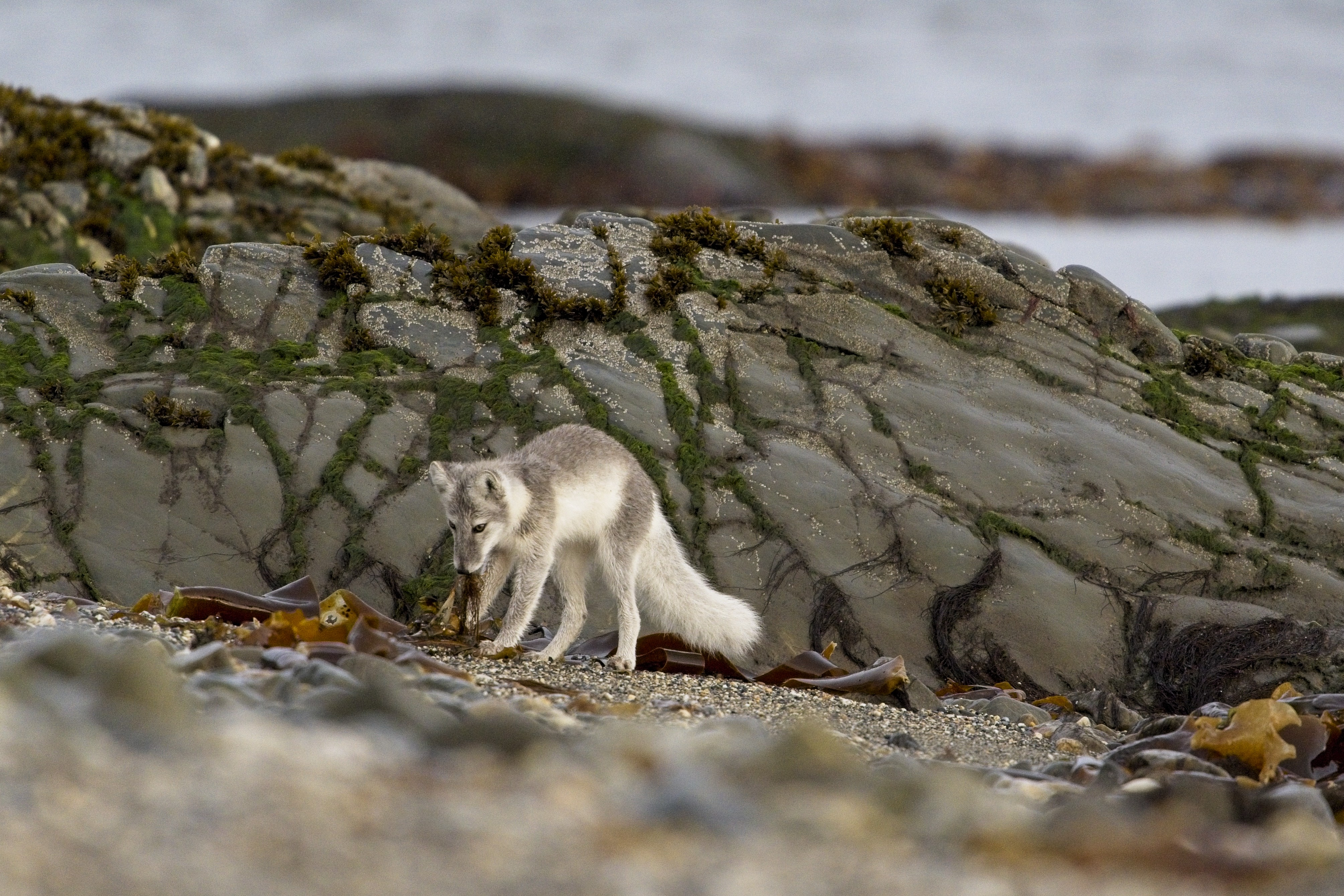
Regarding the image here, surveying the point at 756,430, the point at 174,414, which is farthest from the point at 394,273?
the point at 756,430

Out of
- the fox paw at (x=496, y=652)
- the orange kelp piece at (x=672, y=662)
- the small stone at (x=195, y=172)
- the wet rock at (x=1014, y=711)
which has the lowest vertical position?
the orange kelp piece at (x=672, y=662)

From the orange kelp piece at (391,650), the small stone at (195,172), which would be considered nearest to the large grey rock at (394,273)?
the orange kelp piece at (391,650)

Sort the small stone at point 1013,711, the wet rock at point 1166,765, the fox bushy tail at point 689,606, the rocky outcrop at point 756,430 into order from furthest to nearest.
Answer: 1. the rocky outcrop at point 756,430
2. the fox bushy tail at point 689,606
3. the small stone at point 1013,711
4. the wet rock at point 1166,765

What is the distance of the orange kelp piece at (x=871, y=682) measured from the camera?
6.50 m

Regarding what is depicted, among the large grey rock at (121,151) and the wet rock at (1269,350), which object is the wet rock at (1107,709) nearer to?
the wet rock at (1269,350)

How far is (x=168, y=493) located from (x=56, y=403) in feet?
2.98

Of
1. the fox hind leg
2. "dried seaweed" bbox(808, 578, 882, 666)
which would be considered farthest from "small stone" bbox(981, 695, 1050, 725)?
the fox hind leg

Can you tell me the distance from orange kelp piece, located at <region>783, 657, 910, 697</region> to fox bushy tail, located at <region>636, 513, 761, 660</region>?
1.21ft

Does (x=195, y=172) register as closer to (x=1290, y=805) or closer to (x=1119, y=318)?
(x=1119, y=318)

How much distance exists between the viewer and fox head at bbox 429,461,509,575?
6.37 meters

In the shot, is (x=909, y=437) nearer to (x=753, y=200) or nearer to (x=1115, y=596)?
(x=1115, y=596)

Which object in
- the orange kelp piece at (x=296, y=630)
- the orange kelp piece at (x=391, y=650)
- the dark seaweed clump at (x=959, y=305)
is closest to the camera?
the orange kelp piece at (x=391, y=650)

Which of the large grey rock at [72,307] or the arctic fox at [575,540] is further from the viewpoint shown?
the large grey rock at [72,307]

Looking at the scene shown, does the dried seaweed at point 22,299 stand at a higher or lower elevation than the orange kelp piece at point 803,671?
higher
